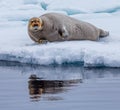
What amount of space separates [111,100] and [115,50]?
2.92 meters

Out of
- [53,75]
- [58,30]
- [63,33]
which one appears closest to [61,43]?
[63,33]

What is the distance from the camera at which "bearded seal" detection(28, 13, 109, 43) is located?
12445mm

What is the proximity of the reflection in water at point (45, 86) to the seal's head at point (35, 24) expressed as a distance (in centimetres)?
259

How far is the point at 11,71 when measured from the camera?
10.5 m

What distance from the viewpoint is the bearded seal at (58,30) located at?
12.4 meters

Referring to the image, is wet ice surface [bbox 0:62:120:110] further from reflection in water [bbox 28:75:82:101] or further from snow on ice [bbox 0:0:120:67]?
snow on ice [bbox 0:0:120:67]

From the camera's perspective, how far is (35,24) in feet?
40.6

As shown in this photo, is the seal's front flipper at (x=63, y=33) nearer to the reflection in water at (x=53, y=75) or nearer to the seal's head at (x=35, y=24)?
the seal's head at (x=35, y=24)

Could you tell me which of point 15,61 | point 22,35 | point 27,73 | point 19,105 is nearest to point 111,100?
point 19,105

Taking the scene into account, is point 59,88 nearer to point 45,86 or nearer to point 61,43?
point 45,86

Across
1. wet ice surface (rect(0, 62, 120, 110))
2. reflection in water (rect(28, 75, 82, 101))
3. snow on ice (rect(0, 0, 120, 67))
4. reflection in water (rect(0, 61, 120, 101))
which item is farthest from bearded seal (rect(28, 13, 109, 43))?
reflection in water (rect(28, 75, 82, 101))

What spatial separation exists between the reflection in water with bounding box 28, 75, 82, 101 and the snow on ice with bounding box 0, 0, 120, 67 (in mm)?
1200

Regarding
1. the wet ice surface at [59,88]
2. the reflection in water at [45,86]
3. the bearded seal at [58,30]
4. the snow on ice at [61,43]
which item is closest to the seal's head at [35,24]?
the bearded seal at [58,30]

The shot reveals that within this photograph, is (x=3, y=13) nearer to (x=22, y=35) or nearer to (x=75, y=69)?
(x=22, y=35)
